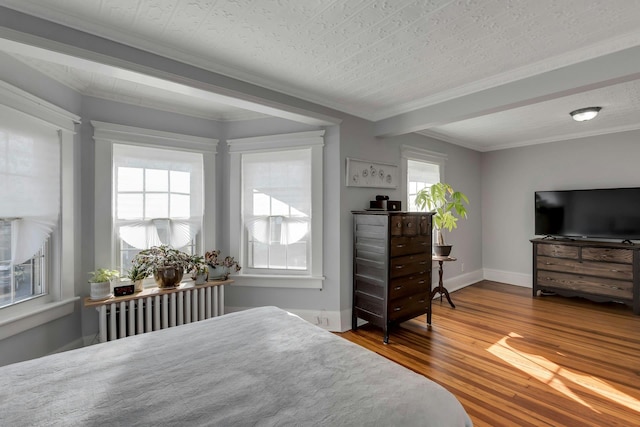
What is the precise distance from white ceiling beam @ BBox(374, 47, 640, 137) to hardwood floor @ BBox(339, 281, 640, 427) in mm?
2252

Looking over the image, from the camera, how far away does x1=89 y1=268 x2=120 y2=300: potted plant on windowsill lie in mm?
2553

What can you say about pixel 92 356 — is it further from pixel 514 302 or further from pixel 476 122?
pixel 514 302

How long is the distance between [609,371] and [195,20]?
4.08 m

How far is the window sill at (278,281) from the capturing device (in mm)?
3322

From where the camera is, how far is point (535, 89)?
2.38m

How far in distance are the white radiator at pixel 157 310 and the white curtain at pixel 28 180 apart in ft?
2.54

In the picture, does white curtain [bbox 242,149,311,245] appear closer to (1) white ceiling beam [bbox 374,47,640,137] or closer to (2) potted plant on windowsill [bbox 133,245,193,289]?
(2) potted plant on windowsill [bbox 133,245,193,289]

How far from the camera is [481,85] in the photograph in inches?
104

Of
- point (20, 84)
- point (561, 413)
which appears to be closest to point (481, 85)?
point (561, 413)

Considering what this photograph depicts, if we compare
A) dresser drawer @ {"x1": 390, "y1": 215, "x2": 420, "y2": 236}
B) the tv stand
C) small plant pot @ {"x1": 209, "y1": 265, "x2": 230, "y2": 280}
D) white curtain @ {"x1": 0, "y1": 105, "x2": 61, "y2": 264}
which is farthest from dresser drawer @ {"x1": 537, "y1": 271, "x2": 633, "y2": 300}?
white curtain @ {"x1": 0, "y1": 105, "x2": 61, "y2": 264}

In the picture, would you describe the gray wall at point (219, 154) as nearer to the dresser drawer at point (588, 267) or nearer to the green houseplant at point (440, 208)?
the green houseplant at point (440, 208)

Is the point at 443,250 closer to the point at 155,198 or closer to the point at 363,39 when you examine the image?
the point at 363,39

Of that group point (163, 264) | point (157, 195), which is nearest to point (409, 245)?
point (163, 264)

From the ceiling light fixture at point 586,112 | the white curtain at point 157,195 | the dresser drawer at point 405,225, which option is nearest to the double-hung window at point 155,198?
the white curtain at point 157,195
